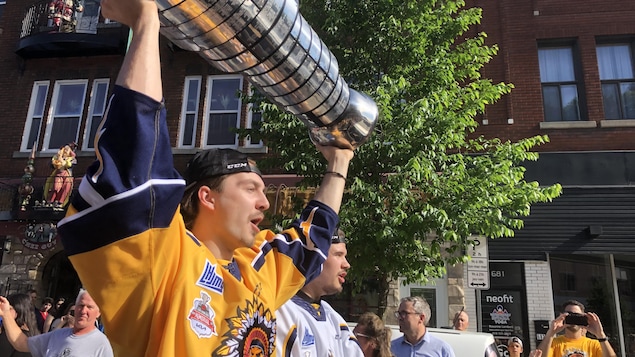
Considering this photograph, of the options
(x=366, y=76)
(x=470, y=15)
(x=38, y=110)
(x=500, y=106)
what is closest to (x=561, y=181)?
(x=500, y=106)

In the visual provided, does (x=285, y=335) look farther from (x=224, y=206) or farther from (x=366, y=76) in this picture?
(x=366, y=76)

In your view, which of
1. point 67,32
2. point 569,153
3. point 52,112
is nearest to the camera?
point 569,153

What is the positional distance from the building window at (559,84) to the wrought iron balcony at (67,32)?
34.1 ft

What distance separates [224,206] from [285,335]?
849mm

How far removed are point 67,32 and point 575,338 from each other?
1339 cm

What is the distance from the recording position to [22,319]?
16.6 feet

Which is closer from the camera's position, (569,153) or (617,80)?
(569,153)

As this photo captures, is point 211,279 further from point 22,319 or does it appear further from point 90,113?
point 90,113

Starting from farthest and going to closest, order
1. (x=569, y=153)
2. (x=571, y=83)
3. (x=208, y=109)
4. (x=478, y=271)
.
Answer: (x=208, y=109)
(x=571, y=83)
(x=569, y=153)
(x=478, y=271)

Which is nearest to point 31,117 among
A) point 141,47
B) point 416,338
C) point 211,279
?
point 416,338

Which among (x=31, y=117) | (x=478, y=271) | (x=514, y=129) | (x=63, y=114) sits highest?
(x=63, y=114)

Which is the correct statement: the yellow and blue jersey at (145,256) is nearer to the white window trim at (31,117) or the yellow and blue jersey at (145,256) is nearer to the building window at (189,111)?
the building window at (189,111)

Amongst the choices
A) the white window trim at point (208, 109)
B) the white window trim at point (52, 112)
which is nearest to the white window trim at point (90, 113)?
the white window trim at point (52, 112)

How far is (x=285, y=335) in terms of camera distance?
2193 millimetres
